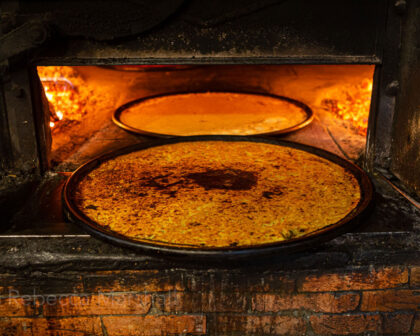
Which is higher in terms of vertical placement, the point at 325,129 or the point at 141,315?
the point at 325,129

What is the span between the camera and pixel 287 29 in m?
2.66

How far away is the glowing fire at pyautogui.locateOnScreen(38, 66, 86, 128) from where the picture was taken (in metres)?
3.91

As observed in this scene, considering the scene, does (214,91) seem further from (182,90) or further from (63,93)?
(63,93)

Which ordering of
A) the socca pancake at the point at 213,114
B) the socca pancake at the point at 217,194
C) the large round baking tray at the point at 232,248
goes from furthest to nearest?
the socca pancake at the point at 213,114, the socca pancake at the point at 217,194, the large round baking tray at the point at 232,248

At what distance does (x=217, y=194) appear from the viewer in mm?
2412

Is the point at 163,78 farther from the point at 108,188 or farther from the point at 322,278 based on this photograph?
the point at 322,278

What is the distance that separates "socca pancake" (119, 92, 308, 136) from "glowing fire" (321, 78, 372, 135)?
0.42 m

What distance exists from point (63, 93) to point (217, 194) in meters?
2.37

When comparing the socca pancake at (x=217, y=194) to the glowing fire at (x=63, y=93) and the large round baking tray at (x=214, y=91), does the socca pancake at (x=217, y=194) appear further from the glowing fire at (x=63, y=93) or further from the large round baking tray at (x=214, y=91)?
the glowing fire at (x=63, y=93)

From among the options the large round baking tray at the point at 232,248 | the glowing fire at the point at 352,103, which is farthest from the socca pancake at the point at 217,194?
the glowing fire at the point at 352,103

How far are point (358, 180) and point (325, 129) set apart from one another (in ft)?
3.91

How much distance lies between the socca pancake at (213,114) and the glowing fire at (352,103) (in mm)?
417

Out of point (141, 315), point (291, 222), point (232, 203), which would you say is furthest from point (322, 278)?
point (141, 315)

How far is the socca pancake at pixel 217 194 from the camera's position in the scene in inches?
81.7
